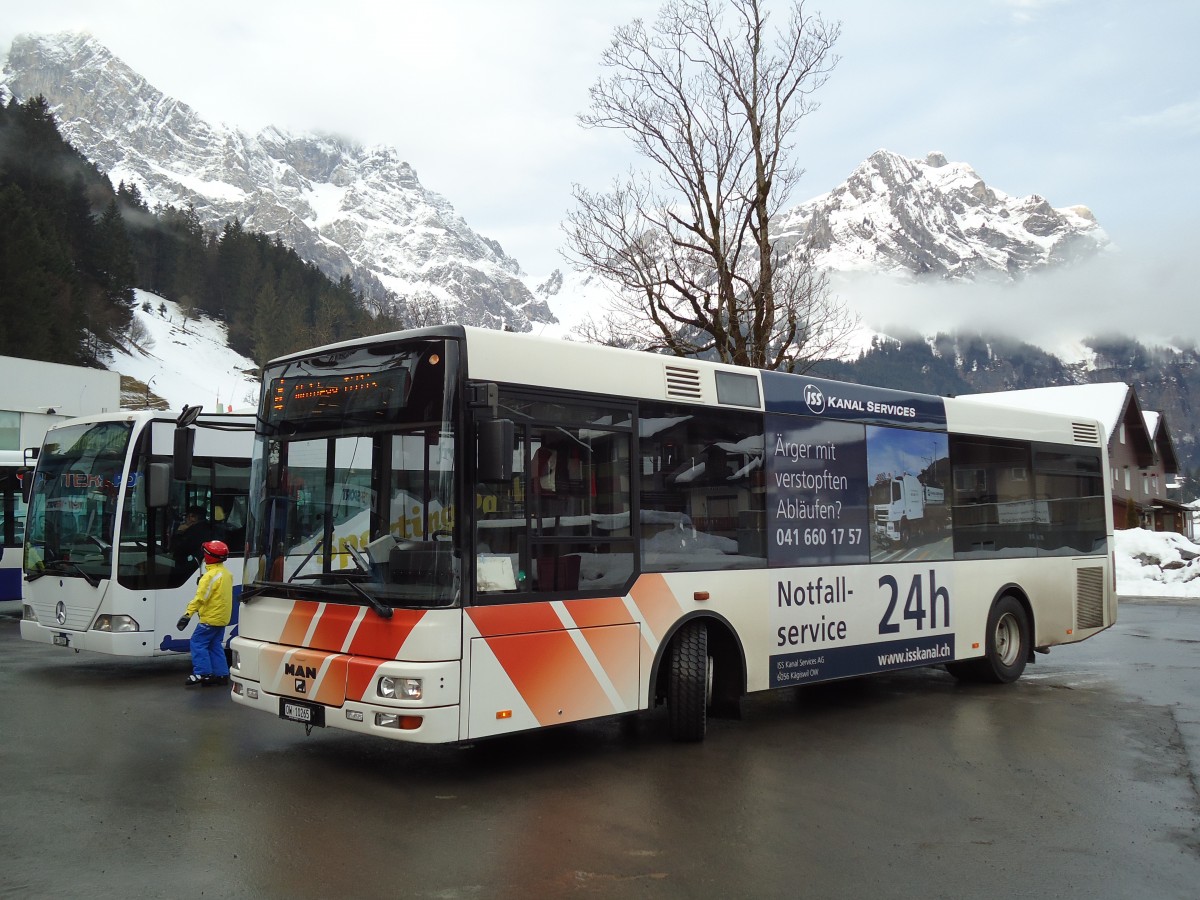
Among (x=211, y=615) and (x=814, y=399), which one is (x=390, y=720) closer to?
(x=211, y=615)

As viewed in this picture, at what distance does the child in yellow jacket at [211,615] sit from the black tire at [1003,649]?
7.43 metres

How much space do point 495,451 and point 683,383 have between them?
2318 mm

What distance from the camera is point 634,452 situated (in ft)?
26.0

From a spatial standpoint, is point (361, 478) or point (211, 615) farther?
point (211, 615)

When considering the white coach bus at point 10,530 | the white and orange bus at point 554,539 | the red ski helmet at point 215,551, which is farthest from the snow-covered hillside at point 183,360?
the white and orange bus at point 554,539

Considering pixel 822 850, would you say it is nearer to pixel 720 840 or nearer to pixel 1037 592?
pixel 720 840

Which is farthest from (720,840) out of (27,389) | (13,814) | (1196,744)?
(27,389)

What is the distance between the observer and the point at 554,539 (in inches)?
287

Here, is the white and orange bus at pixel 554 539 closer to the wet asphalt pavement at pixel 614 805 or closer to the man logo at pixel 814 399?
the man logo at pixel 814 399

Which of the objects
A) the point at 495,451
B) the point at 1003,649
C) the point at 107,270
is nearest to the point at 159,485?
the point at 495,451

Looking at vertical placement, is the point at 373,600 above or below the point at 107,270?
below

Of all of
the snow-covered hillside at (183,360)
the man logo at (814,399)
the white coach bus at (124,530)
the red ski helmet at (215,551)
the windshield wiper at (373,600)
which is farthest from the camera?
the snow-covered hillside at (183,360)

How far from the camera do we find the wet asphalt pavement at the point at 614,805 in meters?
5.24

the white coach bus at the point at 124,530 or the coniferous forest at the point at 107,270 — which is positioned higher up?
the coniferous forest at the point at 107,270
